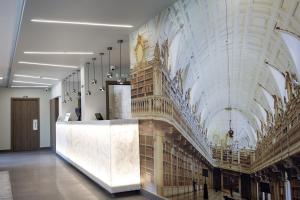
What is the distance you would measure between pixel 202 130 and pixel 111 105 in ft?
23.0

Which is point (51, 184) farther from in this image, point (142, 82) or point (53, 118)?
point (53, 118)

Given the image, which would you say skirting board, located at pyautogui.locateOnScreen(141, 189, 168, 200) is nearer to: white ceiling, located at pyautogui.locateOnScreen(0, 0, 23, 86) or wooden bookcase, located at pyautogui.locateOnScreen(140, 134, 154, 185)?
wooden bookcase, located at pyautogui.locateOnScreen(140, 134, 154, 185)

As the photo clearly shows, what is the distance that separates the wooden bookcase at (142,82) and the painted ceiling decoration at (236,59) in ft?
2.13

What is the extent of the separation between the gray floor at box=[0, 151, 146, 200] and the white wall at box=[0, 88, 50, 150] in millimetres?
5701

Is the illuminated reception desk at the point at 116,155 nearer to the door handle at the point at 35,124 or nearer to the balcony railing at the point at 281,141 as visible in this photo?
the balcony railing at the point at 281,141

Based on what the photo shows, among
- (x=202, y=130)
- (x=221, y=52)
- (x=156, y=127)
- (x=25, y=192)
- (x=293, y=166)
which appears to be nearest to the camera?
(x=293, y=166)

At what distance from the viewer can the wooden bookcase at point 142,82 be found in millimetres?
5676

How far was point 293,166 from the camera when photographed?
9.73 feet

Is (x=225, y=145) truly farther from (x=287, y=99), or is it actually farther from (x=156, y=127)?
(x=156, y=127)

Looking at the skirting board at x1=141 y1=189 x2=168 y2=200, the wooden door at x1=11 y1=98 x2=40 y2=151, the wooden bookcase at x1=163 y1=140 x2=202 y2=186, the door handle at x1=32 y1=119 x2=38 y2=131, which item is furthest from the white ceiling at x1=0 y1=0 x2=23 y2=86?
the door handle at x1=32 y1=119 x2=38 y2=131

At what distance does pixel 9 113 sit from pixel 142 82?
39.4 ft

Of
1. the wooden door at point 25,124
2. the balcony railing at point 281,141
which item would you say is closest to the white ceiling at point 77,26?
the balcony railing at point 281,141

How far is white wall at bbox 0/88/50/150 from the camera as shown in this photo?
51.2 feet

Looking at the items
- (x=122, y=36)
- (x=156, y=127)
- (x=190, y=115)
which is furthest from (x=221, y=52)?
(x=122, y=36)
